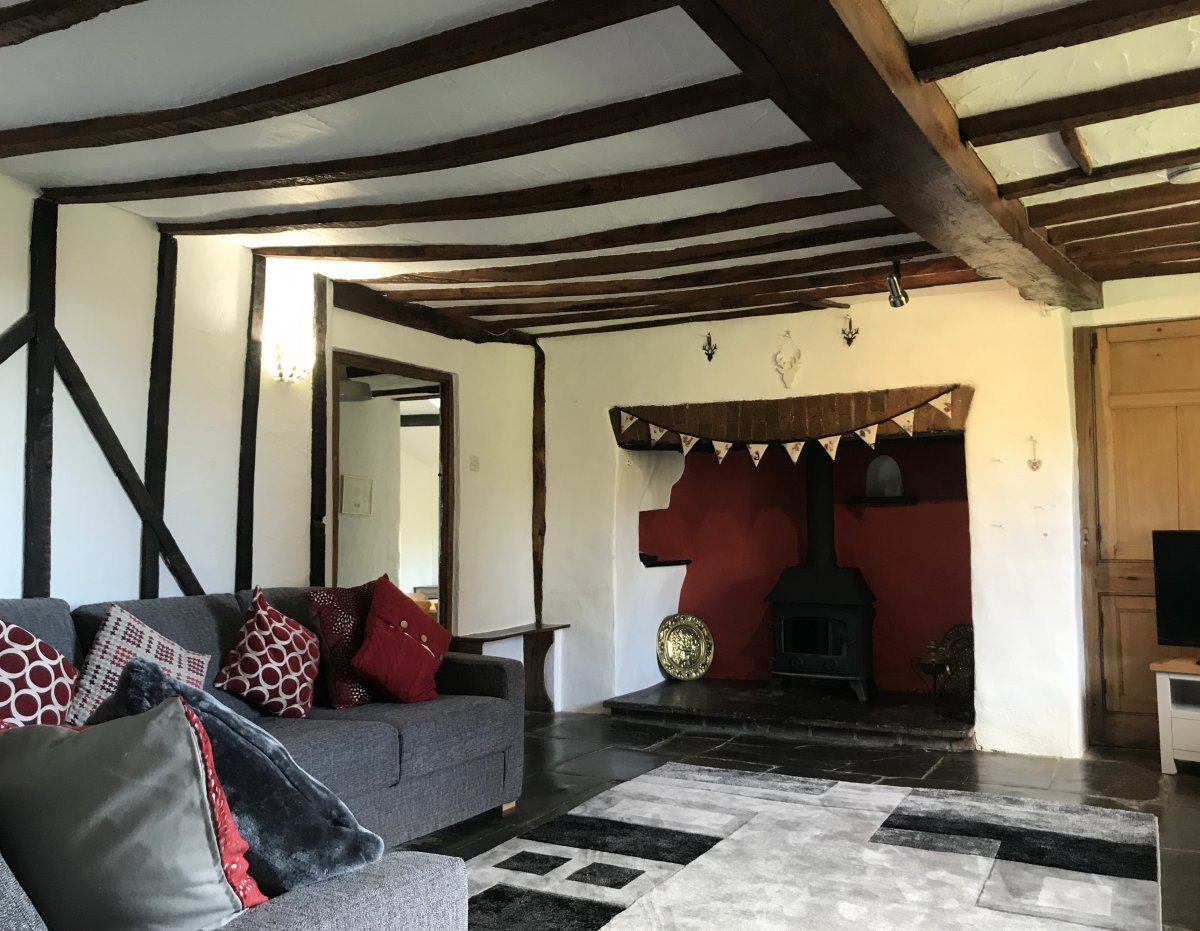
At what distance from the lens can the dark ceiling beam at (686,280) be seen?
437 centimetres

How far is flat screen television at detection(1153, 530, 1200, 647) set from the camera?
181 inches

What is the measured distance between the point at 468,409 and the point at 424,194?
94.7 inches

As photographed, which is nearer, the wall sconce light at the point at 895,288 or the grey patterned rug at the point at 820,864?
the grey patterned rug at the point at 820,864

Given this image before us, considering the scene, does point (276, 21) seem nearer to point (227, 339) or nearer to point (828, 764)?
point (227, 339)

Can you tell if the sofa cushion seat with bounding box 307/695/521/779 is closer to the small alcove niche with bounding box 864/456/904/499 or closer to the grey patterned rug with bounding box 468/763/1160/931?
the grey patterned rug with bounding box 468/763/1160/931

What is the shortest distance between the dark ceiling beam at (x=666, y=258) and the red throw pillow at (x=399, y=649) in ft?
5.13

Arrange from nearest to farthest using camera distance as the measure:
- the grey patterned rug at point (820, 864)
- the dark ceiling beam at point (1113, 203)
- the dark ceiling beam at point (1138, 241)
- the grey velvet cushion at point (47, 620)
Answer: the grey patterned rug at point (820, 864)
the grey velvet cushion at point (47, 620)
the dark ceiling beam at point (1113, 203)
the dark ceiling beam at point (1138, 241)

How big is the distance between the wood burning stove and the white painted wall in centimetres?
280

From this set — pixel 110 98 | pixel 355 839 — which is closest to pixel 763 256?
pixel 110 98

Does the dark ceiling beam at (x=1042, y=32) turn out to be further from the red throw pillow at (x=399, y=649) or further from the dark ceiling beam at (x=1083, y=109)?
the red throw pillow at (x=399, y=649)

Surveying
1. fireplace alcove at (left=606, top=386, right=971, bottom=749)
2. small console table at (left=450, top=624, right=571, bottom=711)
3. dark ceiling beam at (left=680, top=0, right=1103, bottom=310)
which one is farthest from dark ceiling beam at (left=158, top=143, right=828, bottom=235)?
small console table at (left=450, top=624, right=571, bottom=711)

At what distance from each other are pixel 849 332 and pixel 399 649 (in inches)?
121

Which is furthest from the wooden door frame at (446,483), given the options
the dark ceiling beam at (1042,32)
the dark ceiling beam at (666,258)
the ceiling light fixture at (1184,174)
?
the ceiling light fixture at (1184,174)

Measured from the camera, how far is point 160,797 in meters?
1.31
